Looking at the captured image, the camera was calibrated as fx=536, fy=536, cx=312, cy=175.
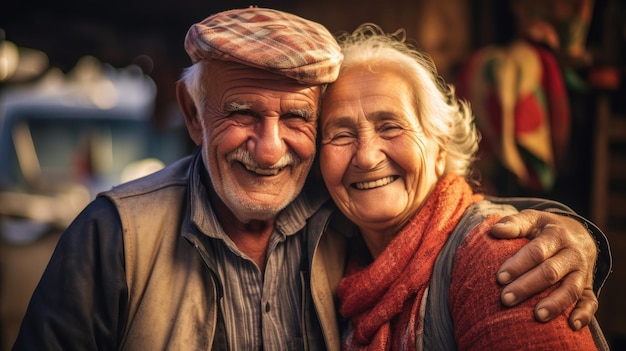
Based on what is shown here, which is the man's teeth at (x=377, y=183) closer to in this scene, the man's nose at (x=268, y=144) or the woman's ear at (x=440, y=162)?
the woman's ear at (x=440, y=162)

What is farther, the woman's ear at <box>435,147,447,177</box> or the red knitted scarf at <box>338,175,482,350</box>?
the woman's ear at <box>435,147,447,177</box>

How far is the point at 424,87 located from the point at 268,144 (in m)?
0.62

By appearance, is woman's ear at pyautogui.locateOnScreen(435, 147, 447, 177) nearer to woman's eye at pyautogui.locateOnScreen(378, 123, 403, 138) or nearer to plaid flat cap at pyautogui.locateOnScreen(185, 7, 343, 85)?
woman's eye at pyautogui.locateOnScreen(378, 123, 403, 138)

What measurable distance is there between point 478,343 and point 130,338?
1099mm

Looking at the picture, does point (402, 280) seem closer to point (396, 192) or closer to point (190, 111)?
point (396, 192)

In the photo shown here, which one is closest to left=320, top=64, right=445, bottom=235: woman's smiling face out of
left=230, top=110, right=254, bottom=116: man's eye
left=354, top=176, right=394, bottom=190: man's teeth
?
left=354, top=176, right=394, bottom=190: man's teeth

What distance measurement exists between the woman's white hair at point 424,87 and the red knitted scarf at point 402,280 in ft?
0.62

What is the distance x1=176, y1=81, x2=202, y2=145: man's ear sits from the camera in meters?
2.06

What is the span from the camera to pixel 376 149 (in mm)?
1904

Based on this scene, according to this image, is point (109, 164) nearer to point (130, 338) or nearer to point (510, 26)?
point (510, 26)

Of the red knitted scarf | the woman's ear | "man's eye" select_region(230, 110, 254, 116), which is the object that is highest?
"man's eye" select_region(230, 110, 254, 116)

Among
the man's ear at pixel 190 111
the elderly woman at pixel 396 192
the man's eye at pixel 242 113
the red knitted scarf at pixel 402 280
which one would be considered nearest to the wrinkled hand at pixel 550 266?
the elderly woman at pixel 396 192

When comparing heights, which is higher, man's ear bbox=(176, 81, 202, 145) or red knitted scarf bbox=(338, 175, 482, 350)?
man's ear bbox=(176, 81, 202, 145)

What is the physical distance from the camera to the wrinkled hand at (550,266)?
1425mm
